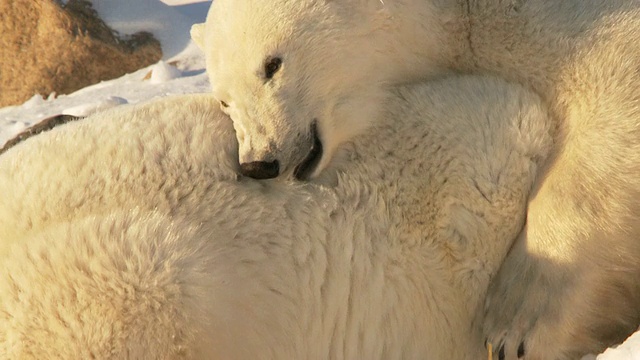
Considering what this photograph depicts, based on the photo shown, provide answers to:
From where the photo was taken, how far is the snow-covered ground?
771 cm

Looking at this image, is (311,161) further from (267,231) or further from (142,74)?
(142,74)

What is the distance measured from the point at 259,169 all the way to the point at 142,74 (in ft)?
17.3

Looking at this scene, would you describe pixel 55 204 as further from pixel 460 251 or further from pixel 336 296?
pixel 460 251

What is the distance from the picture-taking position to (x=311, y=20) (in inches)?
167

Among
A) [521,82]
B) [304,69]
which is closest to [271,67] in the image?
[304,69]

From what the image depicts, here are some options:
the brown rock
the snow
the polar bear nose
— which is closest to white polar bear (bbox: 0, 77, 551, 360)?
the polar bear nose

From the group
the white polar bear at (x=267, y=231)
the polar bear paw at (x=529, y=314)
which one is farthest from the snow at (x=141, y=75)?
the polar bear paw at (x=529, y=314)

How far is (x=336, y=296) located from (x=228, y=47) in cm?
114

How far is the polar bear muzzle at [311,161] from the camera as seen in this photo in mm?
4125

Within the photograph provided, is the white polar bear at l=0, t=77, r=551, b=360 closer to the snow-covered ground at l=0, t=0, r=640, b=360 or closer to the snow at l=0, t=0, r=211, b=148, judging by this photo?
the snow at l=0, t=0, r=211, b=148

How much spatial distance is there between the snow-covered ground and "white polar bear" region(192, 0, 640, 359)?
10.8 feet

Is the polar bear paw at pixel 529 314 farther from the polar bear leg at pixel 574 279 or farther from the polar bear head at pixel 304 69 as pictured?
the polar bear head at pixel 304 69

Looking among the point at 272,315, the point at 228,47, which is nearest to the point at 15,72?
the point at 228,47

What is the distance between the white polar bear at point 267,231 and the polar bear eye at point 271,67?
278 millimetres
